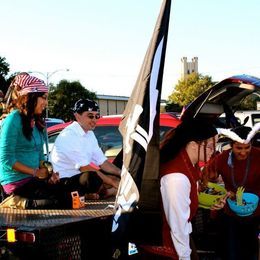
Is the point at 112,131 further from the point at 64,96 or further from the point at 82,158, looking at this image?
the point at 64,96

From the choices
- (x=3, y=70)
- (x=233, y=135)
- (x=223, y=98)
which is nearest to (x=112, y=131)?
(x=223, y=98)

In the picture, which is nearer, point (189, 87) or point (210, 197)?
→ point (210, 197)

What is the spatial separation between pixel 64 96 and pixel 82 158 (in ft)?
203

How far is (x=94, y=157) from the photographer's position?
5152 millimetres

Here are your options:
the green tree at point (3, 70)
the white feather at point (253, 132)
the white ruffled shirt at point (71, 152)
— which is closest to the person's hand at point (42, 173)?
the white ruffled shirt at point (71, 152)

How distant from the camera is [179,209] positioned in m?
2.98

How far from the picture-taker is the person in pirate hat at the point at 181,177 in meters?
3.00

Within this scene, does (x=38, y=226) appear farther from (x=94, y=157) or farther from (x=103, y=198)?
(x=94, y=157)

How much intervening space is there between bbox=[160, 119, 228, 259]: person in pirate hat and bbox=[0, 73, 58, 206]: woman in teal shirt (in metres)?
1.35

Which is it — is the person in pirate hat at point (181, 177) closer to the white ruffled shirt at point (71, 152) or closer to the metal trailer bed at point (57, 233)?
the metal trailer bed at point (57, 233)

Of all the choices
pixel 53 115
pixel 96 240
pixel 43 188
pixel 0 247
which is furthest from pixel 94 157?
pixel 53 115

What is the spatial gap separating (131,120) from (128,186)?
1.32 feet

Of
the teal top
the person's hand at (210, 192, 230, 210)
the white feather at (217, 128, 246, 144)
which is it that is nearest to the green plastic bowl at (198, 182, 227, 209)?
the person's hand at (210, 192, 230, 210)

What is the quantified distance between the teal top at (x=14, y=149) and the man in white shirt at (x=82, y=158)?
0.40m
